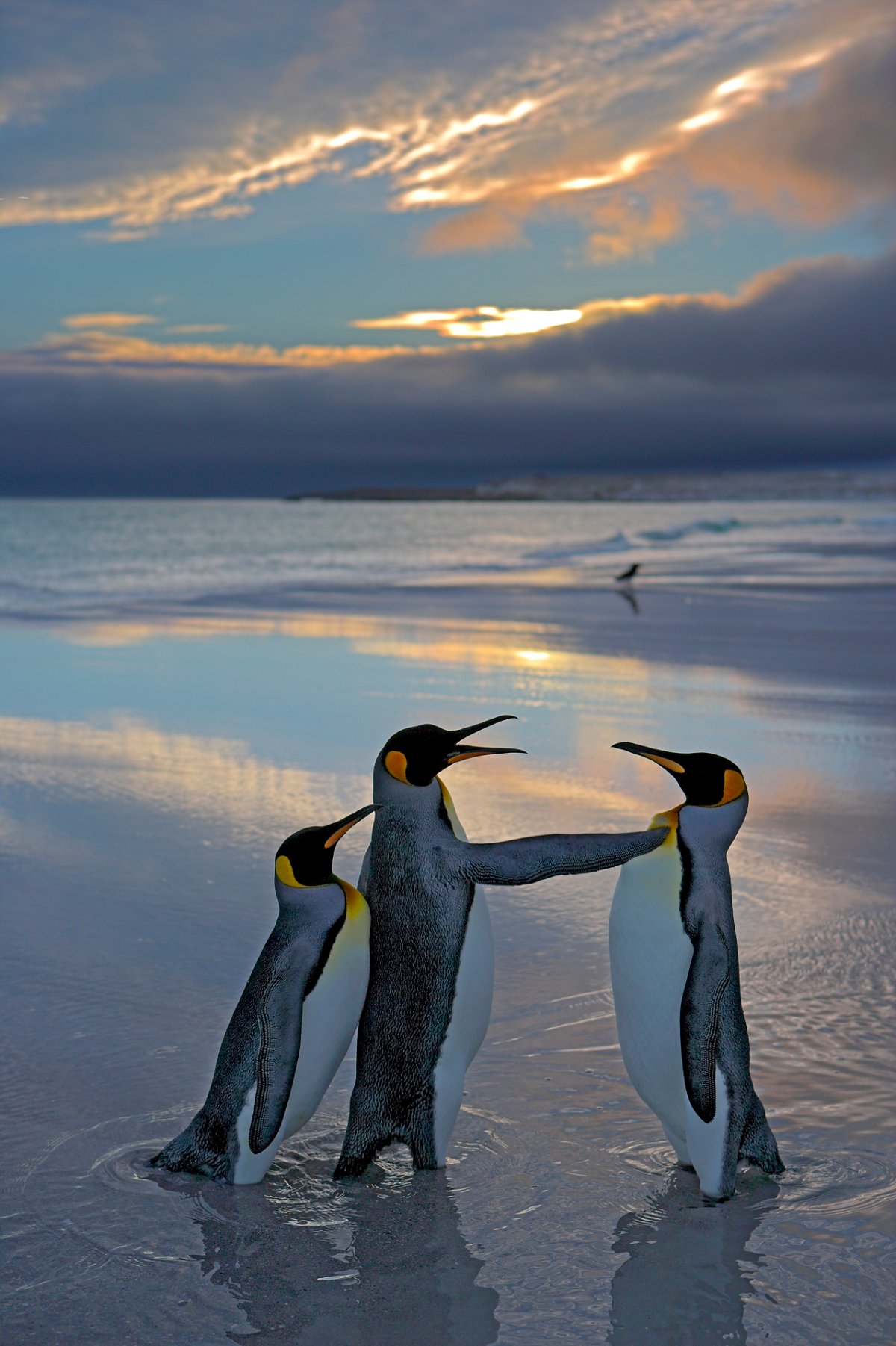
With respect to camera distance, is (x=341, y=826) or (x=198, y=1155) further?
(x=198, y=1155)

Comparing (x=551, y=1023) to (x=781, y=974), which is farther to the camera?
(x=781, y=974)

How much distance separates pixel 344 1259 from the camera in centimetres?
222

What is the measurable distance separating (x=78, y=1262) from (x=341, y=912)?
0.79 metres

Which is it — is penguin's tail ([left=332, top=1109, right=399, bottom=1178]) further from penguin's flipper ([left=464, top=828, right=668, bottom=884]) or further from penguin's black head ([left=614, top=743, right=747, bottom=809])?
penguin's black head ([left=614, top=743, right=747, bottom=809])

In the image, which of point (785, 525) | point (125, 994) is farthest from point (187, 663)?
point (785, 525)

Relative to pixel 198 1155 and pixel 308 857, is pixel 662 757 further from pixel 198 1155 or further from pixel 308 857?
pixel 198 1155

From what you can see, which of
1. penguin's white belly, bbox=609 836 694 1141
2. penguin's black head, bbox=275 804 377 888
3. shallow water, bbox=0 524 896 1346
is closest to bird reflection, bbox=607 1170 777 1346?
shallow water, bbox=0 524 896 1346

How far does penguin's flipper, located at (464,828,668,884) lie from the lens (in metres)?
2.47

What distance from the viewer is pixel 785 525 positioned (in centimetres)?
4375

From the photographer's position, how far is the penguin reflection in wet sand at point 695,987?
2467mm

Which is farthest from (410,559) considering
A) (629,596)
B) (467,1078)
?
(467,1078)

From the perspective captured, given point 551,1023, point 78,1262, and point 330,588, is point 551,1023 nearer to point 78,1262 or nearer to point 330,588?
point 78,1262

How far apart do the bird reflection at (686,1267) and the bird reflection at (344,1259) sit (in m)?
0.25

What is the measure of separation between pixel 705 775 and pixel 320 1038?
0.96m
